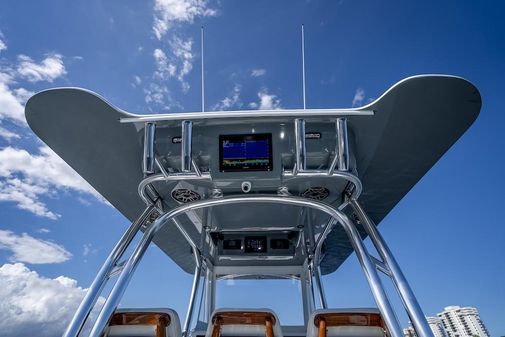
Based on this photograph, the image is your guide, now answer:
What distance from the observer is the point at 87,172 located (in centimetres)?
388

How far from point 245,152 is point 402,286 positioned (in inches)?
62.7

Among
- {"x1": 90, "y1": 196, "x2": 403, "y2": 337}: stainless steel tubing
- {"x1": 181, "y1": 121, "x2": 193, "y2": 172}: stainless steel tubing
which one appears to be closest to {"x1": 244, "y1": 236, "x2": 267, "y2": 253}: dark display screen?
{"x1": 90, "y1": 196, "x2": 403, "y2": 337}: stainless steel tubing

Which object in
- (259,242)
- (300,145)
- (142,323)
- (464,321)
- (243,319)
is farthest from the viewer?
(464,321)

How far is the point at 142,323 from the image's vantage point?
289 centimetres

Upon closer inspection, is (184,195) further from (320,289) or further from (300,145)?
(320,289)

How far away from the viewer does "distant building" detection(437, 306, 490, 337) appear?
989 inches

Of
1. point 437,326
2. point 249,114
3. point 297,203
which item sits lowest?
point 437,326

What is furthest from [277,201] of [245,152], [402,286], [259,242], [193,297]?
[193,297]

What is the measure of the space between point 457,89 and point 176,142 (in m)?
2.24

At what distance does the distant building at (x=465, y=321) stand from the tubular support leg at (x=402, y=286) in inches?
1041

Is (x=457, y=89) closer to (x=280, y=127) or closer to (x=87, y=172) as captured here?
(x=280, y=127)

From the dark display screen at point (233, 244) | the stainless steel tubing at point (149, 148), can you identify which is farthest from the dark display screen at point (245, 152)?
the dark display screen at point (233, 244)

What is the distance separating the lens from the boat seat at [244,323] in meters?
3.00

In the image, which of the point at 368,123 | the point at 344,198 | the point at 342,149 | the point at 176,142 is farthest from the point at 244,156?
the point at 344,198
